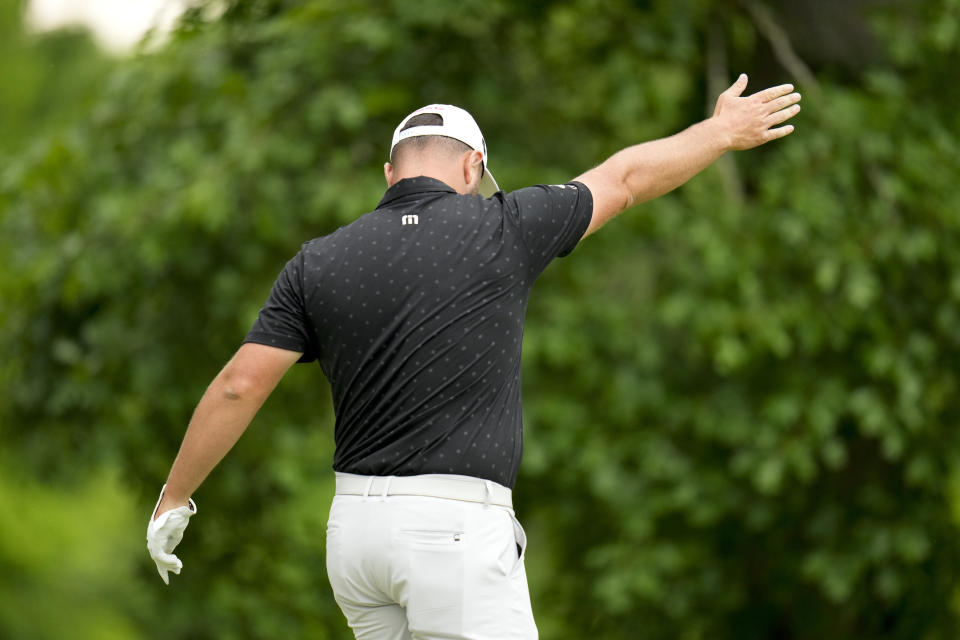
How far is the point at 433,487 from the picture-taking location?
2832 mm

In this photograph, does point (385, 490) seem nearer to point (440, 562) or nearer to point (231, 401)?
point (440, 562)

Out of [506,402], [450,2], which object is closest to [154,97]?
[450,2]

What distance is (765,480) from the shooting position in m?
6.07

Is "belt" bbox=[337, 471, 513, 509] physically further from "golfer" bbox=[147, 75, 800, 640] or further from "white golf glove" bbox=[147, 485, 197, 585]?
"white golf glove" bbox=[147, 485, 197, 585]

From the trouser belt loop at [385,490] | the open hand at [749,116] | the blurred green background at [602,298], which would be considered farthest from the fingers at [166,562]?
the blurred green background at [602,298]

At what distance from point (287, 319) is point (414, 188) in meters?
0.46

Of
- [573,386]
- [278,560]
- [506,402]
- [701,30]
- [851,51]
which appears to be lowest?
[278,560]

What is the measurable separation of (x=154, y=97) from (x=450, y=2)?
2.03m

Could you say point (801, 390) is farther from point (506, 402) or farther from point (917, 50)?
point (506, 402)

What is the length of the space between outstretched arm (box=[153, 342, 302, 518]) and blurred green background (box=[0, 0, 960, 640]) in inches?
127

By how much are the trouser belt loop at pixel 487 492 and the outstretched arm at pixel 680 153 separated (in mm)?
746

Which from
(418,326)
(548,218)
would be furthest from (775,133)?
(418,326)

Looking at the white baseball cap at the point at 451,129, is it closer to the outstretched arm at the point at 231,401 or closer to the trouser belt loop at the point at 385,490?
the outstretched arm at the point at 231,401

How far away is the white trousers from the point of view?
2.81m
